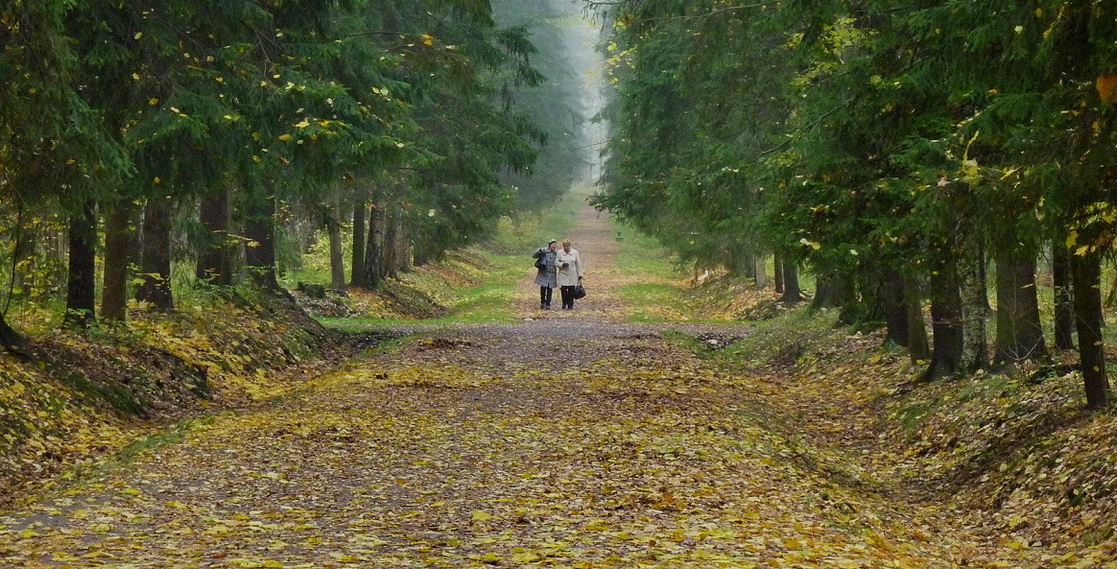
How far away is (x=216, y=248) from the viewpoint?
16.7 meters

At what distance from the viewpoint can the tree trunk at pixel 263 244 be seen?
19016 mm

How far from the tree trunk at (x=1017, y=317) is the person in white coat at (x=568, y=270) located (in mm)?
14378

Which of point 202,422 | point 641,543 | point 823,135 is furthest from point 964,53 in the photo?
point 202,422

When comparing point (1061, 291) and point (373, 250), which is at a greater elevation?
point (373, 250)

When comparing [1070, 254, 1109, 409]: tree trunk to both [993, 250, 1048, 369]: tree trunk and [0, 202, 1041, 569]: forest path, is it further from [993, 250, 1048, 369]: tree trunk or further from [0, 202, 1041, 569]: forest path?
[0, 202, 1041, 569]: forest path

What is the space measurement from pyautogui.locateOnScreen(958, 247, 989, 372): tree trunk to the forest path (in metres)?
2.47

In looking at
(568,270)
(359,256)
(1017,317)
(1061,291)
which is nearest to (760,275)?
(568,270)

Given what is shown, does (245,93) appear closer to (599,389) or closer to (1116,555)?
(599,389)

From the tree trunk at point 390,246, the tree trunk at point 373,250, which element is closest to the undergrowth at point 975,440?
the tree trunk at point 373,250

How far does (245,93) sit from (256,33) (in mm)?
842

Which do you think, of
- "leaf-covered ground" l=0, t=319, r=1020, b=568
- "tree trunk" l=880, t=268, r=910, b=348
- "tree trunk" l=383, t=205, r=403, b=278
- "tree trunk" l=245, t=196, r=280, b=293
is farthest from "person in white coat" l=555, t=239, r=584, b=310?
"leaf-covered ground" l=0, t=319, r=1020, b=568

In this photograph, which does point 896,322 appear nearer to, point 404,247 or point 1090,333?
point 1090,333

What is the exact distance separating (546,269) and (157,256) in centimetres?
1238

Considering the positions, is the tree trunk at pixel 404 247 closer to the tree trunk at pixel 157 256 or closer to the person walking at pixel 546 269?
the person walking at pixel 546 269
